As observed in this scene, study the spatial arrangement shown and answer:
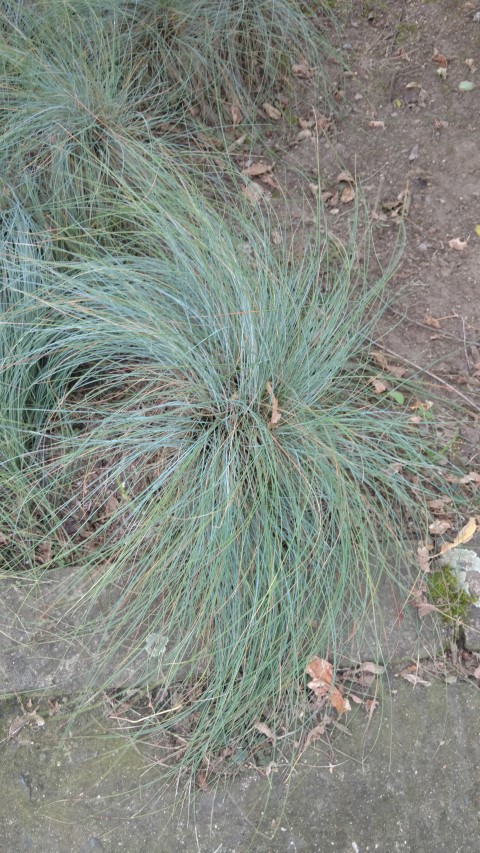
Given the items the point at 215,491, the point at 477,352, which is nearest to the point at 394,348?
the point at 477,352

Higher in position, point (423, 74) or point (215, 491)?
point (423, 74)

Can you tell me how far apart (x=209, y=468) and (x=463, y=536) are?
3.01 feet

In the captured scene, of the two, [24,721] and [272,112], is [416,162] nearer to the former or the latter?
[272,112]

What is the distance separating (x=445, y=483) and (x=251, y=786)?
1.21 metres

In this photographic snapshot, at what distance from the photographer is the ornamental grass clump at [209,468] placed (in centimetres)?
208

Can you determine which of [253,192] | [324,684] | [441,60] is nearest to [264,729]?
[324,684]

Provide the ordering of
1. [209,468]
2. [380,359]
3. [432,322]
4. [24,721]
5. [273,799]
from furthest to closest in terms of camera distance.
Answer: [432,322]
[380,359]
[209,468]
[24,721]
[273,799]

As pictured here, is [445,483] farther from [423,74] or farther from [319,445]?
[423,74]

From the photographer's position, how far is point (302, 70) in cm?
331

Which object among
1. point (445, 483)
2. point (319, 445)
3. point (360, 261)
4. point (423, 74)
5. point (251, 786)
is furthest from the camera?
point (423, 74)

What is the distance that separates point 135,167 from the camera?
2725 mm

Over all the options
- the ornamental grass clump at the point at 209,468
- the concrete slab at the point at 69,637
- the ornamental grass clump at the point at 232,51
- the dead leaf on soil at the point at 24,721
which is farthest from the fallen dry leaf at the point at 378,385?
the dead leaf on soil at the point at 24,721

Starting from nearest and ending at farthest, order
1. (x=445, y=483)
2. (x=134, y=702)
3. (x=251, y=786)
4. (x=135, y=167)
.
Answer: (x=251, y=786), (x=134, y=702), (x=445, y=483), (x=135, y=167)

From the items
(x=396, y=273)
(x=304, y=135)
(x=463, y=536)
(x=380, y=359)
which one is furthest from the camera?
(x=304, y=135)
